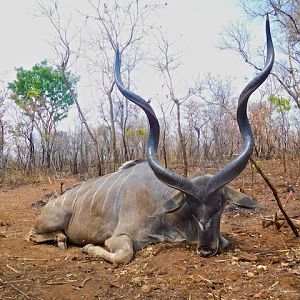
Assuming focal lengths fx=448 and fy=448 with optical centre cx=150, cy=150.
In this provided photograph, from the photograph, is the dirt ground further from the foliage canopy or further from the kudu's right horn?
the foliage canopy

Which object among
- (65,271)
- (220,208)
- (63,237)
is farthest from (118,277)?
(63,237)

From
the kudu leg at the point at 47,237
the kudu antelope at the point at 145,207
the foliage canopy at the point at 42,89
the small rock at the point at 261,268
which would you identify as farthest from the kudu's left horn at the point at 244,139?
the foliage canopy at the point at 42,89

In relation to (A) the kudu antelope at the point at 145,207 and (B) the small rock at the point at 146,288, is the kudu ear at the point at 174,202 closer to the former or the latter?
(A) the kudu antelope at the point at 145,207

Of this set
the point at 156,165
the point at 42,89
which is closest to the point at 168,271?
the point at 156,165

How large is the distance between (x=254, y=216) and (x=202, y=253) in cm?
198

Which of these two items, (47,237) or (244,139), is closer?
(244,139)

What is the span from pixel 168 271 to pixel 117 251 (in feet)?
2.31

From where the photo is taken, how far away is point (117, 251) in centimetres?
378

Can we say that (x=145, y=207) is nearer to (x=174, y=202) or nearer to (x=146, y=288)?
(x=174, y=202)

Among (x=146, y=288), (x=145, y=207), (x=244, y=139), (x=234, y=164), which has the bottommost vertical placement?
(x=146, y=288)

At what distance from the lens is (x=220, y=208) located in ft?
12.2

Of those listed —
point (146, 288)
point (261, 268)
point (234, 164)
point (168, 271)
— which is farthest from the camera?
point (234, 164)

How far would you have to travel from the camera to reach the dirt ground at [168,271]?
276cm

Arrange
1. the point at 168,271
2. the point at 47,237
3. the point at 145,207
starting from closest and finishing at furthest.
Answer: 1. the point at 168,271
2. the point at 145,207
3. the point at 47,237
